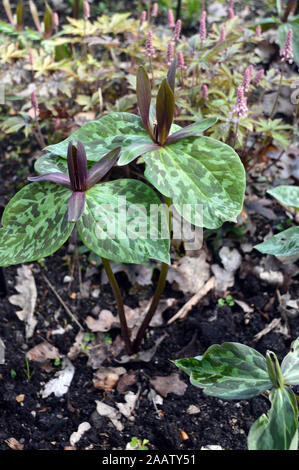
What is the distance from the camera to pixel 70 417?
169 cm

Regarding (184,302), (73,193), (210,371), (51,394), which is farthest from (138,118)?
(51,394)

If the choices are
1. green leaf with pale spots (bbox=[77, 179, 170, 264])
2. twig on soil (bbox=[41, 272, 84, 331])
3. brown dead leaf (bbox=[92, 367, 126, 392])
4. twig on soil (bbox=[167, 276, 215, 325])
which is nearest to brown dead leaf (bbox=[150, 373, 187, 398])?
brown dead leaf (bbox=[92, 367, 126, 392])

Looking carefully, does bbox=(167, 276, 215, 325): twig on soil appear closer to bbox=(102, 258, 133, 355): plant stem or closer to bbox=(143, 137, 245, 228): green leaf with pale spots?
bbox=(102, 258, 133, 355): plant stem

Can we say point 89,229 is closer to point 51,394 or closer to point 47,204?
point 47,204

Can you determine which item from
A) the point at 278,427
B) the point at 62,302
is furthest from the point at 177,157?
the point at 62,302

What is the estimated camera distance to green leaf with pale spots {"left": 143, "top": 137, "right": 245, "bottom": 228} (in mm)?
1183

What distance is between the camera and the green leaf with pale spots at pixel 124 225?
1163mm

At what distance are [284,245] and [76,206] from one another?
653 mm

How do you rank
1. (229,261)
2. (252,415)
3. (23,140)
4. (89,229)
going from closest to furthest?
(89,229)
(252,415)
(229,261)
(23,140)

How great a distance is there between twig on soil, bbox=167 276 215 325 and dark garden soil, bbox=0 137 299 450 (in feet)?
0.08

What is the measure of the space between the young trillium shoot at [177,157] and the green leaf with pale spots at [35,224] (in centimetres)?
9

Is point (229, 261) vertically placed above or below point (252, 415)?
above

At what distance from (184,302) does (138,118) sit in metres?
0.92

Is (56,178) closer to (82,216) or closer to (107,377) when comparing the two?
(82,216)
